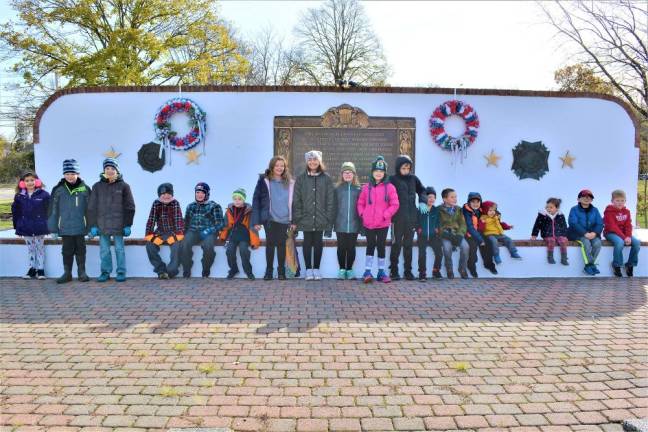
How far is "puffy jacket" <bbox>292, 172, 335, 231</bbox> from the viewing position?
6.64m

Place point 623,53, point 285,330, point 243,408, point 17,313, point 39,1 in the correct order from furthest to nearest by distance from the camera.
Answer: point 39,1 → point 623,53 → point 17,313 → point 285,330 → point 243,408

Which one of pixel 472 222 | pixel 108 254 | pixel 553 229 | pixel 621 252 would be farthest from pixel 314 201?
pixel 621 252

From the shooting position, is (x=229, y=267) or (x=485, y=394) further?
(x=229, y=267)

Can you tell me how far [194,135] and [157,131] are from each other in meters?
0.69

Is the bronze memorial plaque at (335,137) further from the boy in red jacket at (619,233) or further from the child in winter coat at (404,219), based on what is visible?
the boy in red jacket at (619,233)

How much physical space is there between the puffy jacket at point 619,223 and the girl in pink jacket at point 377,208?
3535 millimetres

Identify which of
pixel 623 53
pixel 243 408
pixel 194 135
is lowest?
pixel 243 408

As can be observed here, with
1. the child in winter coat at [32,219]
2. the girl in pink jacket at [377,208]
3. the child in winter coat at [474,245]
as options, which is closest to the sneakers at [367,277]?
the girl in pink jacket at [377,208]

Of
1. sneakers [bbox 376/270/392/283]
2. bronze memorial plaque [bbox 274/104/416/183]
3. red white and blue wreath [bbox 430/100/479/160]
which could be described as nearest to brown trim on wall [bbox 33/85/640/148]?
red white and blue wreath [bbox 430/100/479/160]

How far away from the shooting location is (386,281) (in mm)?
6668

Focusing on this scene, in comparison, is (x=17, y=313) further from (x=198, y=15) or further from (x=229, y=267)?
(x=198, y=15)

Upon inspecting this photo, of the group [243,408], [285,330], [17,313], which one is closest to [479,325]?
[285,330]

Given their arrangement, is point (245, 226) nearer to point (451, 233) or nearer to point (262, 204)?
point (262, 204)

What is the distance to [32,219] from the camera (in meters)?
6.86
